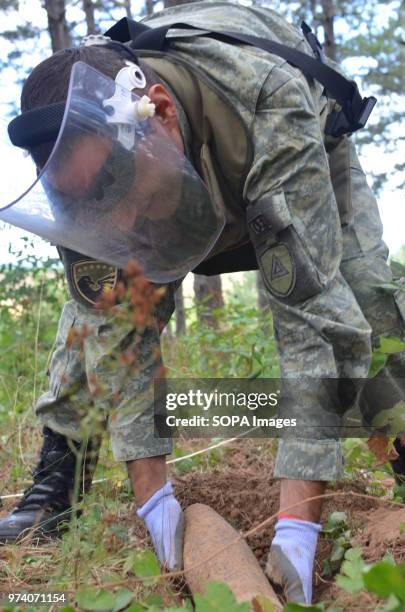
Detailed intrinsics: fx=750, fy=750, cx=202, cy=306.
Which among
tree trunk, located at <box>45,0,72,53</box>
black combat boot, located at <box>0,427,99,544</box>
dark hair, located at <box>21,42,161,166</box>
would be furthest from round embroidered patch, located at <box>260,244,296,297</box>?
tree trunk, located at <box>45,0,72,53</box>

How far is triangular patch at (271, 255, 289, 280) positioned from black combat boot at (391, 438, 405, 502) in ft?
2.54

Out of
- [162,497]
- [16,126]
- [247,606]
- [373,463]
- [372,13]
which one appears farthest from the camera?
[372,13]

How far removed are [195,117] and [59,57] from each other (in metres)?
0.38

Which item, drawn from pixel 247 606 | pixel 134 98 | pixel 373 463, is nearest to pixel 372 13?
pixel 373 463

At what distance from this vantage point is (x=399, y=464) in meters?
2.46

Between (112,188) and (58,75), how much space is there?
11.5 inches

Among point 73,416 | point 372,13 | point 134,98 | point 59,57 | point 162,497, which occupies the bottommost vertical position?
point 162,497

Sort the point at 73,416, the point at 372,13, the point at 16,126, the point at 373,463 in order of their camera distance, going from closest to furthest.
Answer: the point at 16,126
the point at 73,416
the point at 373,463
the point at 372,13

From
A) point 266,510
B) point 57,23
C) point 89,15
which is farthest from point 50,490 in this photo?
point 89,15

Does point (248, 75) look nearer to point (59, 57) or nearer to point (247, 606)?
point (59, 57)

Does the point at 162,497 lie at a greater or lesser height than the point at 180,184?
lesser

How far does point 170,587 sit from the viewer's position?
6.06ft

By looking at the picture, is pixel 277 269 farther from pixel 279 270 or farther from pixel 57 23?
pixel 57 23

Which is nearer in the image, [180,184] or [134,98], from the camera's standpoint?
[134,98]
